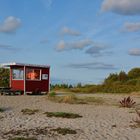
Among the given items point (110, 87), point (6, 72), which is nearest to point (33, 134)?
point (6, 72)

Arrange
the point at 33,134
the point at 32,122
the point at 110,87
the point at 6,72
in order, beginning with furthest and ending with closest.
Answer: the point at 110,87 → the point at 6,72 → the point at 32,122 → the point at 33,134

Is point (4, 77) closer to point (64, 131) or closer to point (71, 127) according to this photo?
point (71, 127)

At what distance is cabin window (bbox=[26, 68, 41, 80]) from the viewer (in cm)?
3331

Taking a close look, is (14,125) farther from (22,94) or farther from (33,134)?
(22,94)

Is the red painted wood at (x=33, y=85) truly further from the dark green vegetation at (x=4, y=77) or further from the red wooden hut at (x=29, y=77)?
the dark green vegetation at (x=4, y=77)

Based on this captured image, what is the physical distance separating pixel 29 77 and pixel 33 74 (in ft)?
1.52

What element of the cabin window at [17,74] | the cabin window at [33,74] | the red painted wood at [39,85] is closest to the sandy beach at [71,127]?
the red painted wood at [39,85]

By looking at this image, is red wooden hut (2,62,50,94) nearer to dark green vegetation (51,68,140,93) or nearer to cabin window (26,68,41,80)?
cabin window (26,68,41,80)

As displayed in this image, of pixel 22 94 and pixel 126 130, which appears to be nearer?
pixel 126 130

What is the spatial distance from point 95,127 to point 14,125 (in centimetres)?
264

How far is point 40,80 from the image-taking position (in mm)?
33625

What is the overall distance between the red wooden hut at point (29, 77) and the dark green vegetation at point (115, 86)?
9.35 metres

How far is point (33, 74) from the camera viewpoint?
110 ft

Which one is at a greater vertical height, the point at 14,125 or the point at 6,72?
the point at 6,72
